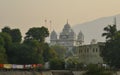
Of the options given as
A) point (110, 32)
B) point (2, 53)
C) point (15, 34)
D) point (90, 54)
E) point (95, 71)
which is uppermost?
point (15, 34)

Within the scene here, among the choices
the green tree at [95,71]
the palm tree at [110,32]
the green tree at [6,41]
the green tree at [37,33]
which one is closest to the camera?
the green tree at [95,71]

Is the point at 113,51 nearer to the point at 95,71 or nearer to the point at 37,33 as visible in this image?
the point at 95,71

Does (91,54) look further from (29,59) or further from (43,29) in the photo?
(29,59)

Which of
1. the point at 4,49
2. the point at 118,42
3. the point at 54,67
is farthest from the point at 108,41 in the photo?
the point at 4,49

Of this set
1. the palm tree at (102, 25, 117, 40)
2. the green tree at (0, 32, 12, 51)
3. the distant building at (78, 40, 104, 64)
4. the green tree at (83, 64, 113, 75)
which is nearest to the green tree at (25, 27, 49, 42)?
the distant building at (78, 40, 104, 64)

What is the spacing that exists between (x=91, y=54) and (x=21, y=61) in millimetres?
36937

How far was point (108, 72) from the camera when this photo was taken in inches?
3383

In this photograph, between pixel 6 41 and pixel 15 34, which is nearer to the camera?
pixel 6 41

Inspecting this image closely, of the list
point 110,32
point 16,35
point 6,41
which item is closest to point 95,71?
point 110,32

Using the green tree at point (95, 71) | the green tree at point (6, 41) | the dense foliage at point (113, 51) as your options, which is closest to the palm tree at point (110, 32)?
the dense foliage at point (113, 51)

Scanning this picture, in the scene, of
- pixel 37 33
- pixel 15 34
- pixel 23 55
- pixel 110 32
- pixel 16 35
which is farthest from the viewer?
pixel 37 33

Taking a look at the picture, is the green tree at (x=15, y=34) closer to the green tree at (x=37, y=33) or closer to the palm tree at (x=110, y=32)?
the green tree at (x=37, y=33)

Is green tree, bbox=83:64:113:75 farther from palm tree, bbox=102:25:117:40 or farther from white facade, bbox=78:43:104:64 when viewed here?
white facade, bbox=78:43:104:64

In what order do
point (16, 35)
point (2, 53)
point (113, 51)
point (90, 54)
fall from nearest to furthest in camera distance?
point (2, 53) < point (113, 51) < point (16, 35) < point (90, 54)
